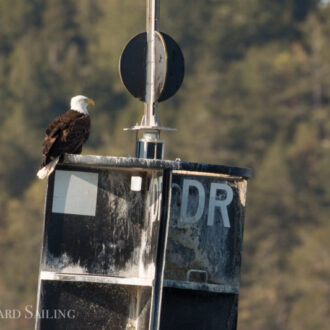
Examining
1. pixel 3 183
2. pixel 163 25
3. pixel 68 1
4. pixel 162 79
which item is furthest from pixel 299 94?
pixel 162 79

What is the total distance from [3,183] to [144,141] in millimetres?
41480

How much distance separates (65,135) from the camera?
325 inches

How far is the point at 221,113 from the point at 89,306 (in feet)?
135

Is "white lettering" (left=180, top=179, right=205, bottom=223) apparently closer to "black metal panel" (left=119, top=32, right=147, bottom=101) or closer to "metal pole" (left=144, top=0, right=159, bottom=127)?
"metal pole" (left=144, top=0, right=159, bottom=127)

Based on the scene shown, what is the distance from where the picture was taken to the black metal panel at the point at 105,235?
21.4 feet

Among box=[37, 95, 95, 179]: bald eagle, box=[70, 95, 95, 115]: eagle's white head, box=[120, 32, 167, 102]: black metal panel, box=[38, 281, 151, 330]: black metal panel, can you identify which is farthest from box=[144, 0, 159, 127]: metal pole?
box=[70, 95, 95, 115]: eagle's white head

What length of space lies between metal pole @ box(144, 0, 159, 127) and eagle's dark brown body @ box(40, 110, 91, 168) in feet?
1.77

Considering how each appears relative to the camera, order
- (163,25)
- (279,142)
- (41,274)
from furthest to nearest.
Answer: (163,25) < (279,142) < (41,274)

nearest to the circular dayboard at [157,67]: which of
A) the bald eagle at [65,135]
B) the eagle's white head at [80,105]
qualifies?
the bald eagle at [65,135]

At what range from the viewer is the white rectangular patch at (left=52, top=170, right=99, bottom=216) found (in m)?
6.56

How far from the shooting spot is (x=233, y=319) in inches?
260

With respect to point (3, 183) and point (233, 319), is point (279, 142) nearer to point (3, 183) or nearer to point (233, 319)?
point (3, 183)

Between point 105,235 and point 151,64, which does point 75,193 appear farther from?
point 151,64

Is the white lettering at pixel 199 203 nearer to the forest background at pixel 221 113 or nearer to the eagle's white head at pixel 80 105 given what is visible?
the eagle's white head at pixel 80 105
